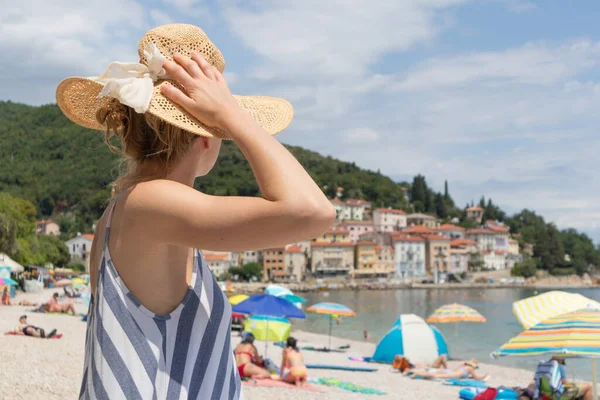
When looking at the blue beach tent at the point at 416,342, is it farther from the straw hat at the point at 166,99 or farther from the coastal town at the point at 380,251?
the coastal town at the point at 380,251

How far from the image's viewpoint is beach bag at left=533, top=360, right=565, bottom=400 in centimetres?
823

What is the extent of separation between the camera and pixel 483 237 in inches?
4530

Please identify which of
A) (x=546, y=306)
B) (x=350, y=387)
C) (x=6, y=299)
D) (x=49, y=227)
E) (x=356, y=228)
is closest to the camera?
(x=546, y=306)

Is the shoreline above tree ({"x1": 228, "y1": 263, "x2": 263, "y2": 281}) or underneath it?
underneath

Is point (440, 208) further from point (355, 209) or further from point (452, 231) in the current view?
point (355, 209)

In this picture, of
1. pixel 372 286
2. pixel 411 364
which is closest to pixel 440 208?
pixel 372 286

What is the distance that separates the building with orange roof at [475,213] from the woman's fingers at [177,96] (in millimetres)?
136152

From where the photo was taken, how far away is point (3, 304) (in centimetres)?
2442

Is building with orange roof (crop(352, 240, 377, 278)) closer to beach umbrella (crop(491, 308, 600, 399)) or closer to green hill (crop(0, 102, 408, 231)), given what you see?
green hill (crop(0, 102, 408, 231))

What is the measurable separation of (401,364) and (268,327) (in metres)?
3.12

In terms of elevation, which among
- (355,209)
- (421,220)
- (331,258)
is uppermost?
(355,209)

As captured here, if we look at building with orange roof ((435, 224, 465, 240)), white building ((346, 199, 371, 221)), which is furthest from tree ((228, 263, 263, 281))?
building with orange roof ((435, 224, 465, 240))

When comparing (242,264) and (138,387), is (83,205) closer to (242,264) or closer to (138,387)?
(242,264)

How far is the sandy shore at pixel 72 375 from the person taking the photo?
6496mm
